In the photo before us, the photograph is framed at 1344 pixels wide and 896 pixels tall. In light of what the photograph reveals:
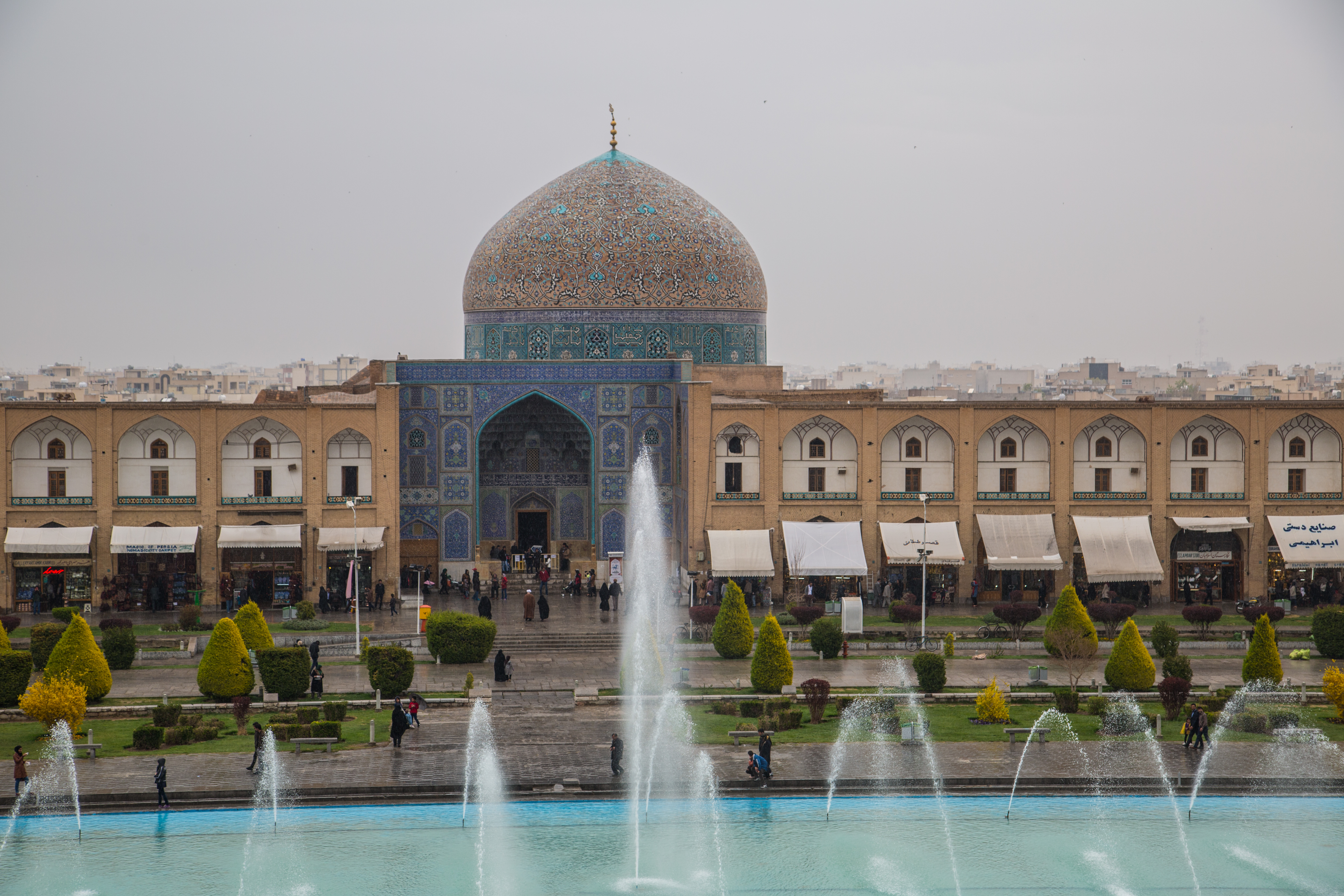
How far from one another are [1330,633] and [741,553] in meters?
10.8

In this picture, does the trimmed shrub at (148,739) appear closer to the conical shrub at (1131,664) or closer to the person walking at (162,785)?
the person walking at (162,785)

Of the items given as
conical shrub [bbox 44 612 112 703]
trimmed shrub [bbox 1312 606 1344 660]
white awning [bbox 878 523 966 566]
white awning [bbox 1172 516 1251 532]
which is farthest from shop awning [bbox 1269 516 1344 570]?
conical shrub [bbox 44 612 112 703]

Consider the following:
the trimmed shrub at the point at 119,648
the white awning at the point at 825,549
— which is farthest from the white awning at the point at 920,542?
the trimmed shrub at the point at 119,648

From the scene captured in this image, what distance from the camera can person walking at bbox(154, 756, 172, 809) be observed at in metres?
17.8

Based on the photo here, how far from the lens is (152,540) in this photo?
103 ft

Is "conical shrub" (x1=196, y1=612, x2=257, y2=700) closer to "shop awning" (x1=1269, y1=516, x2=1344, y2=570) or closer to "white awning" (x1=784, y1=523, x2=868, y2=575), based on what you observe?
"white awning" (x1=784, y1=523, x2=868, y2=575)

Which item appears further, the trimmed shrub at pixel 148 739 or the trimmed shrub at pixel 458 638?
the trimmed shrub at pixel 458 638

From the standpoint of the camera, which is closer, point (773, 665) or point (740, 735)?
point (740, 735)

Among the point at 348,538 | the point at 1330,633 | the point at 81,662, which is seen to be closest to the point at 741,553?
the point at 348,538

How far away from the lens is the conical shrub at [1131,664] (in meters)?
23.4

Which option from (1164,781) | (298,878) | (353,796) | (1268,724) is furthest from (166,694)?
(1268,724)

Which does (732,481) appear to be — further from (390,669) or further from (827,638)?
(390,669)

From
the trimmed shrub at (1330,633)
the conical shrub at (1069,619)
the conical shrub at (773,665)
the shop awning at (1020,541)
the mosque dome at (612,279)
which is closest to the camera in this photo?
the conical shrub at (773,665)

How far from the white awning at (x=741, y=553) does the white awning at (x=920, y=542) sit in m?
2.32
